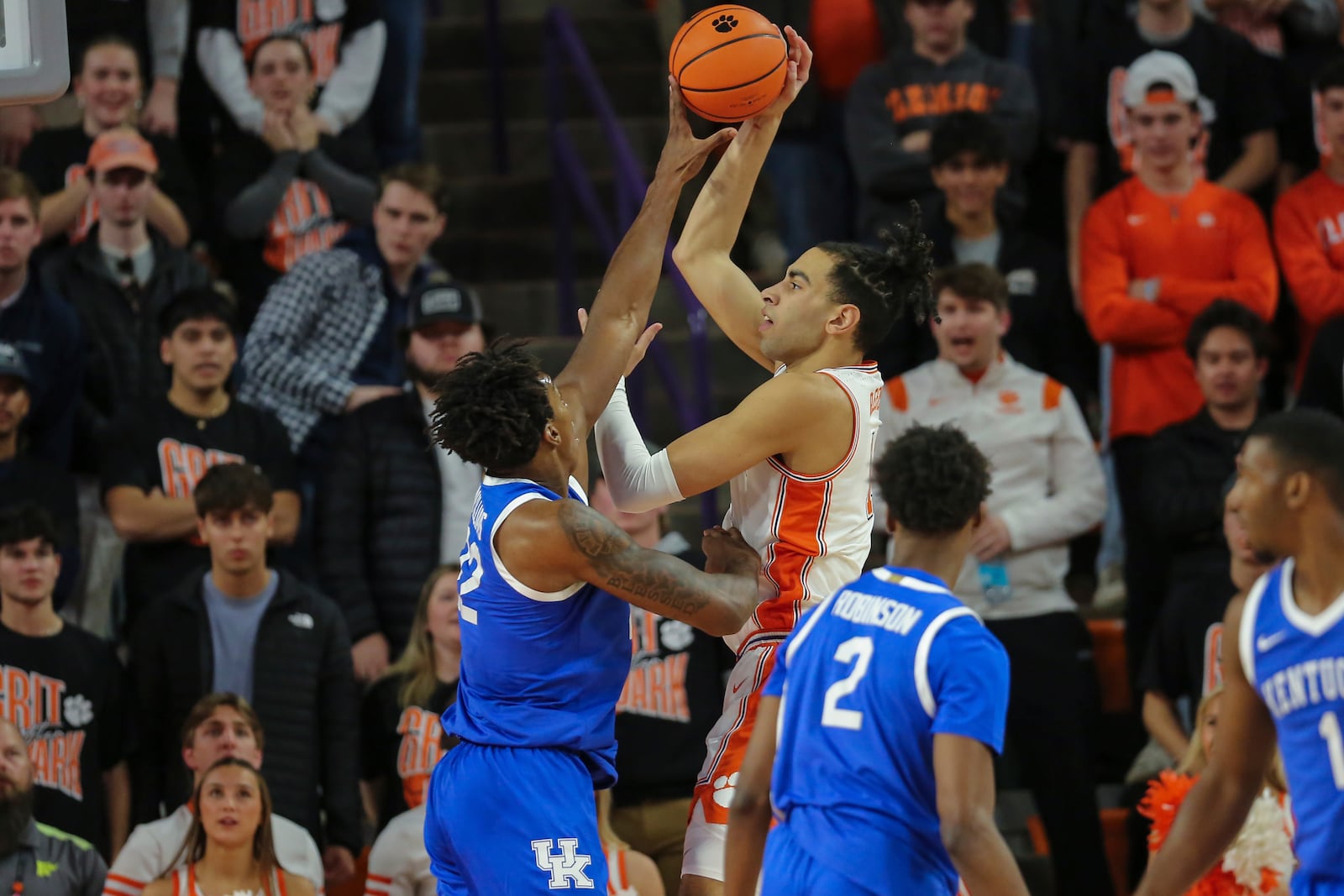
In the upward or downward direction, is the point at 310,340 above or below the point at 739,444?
above

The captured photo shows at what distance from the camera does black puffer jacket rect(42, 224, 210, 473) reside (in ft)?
27.5

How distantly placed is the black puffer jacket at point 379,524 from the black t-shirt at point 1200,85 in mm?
3930

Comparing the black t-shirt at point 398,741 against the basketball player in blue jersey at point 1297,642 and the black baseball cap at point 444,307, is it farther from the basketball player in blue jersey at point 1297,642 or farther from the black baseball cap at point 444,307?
the basketball player in blue jersey at point 1297,642

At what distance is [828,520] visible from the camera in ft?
17.5

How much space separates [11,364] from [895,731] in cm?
483

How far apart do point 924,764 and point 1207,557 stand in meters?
4.19

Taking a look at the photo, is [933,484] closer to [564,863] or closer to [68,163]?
[564,863]

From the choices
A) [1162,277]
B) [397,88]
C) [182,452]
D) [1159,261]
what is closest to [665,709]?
[182,452]

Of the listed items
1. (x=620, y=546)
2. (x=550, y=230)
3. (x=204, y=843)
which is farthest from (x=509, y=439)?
(x=550, y=230)

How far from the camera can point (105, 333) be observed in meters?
8.39

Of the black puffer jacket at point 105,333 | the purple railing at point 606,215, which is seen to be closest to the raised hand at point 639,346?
the purple railing at point 606,215

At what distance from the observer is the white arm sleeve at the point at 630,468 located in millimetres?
5152

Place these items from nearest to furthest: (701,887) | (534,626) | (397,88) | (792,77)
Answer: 1. (534,626)
2. (701,887)
3. (792,77)
4. (397,88)

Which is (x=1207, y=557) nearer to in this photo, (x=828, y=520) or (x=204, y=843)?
(x=828, y=520)
